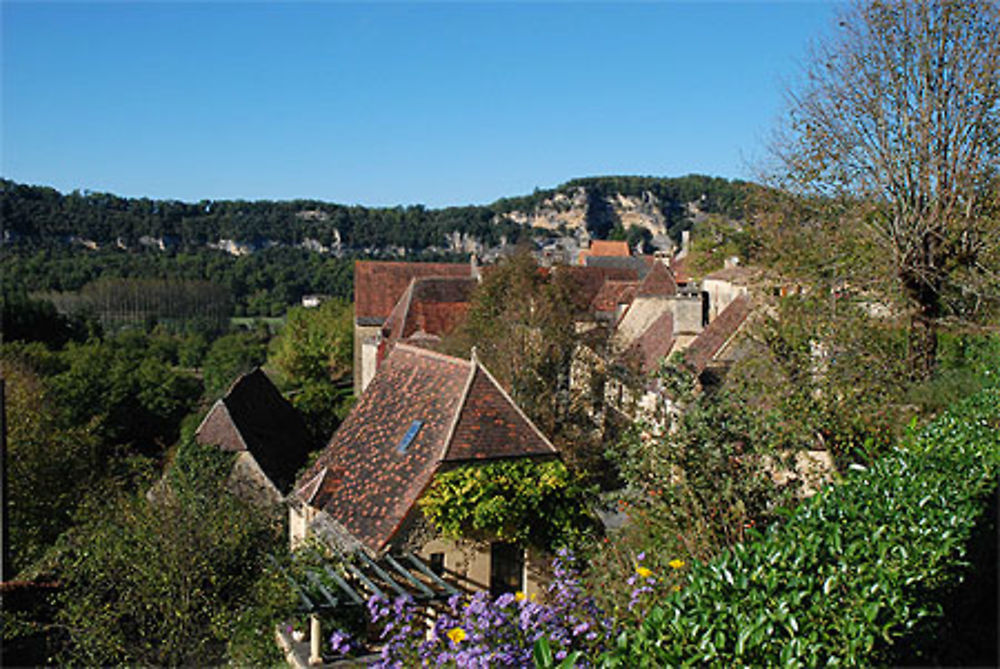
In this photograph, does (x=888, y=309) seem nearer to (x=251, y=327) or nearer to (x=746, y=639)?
(x=746, y=639)

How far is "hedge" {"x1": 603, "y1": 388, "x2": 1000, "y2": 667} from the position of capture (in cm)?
461

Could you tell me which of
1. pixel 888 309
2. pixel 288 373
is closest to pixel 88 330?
pixel 288 373

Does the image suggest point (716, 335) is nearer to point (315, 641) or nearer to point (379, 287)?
point (315, 641)

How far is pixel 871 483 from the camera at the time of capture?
7168 millimetres

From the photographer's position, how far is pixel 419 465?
14664 millimetres

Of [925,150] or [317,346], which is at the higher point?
[925,150]

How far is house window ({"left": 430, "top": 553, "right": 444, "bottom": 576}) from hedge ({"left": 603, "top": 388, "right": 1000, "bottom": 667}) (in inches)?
329

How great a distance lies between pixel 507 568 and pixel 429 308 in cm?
2587

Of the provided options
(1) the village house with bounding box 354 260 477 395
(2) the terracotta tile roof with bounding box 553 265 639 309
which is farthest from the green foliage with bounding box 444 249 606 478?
(1) the village house with bounding box 354 260 477 395

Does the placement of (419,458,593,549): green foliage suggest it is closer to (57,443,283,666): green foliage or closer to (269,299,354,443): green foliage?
(57,443,283,666): green foliage

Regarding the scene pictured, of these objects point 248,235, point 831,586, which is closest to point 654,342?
point 831,586

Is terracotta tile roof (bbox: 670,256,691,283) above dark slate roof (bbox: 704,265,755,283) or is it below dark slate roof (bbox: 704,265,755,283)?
below

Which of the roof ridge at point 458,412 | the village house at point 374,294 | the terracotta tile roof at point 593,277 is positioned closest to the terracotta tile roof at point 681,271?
the terracotta tile roof at point 593,277

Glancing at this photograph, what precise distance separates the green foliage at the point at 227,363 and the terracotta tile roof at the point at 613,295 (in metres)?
26.6
